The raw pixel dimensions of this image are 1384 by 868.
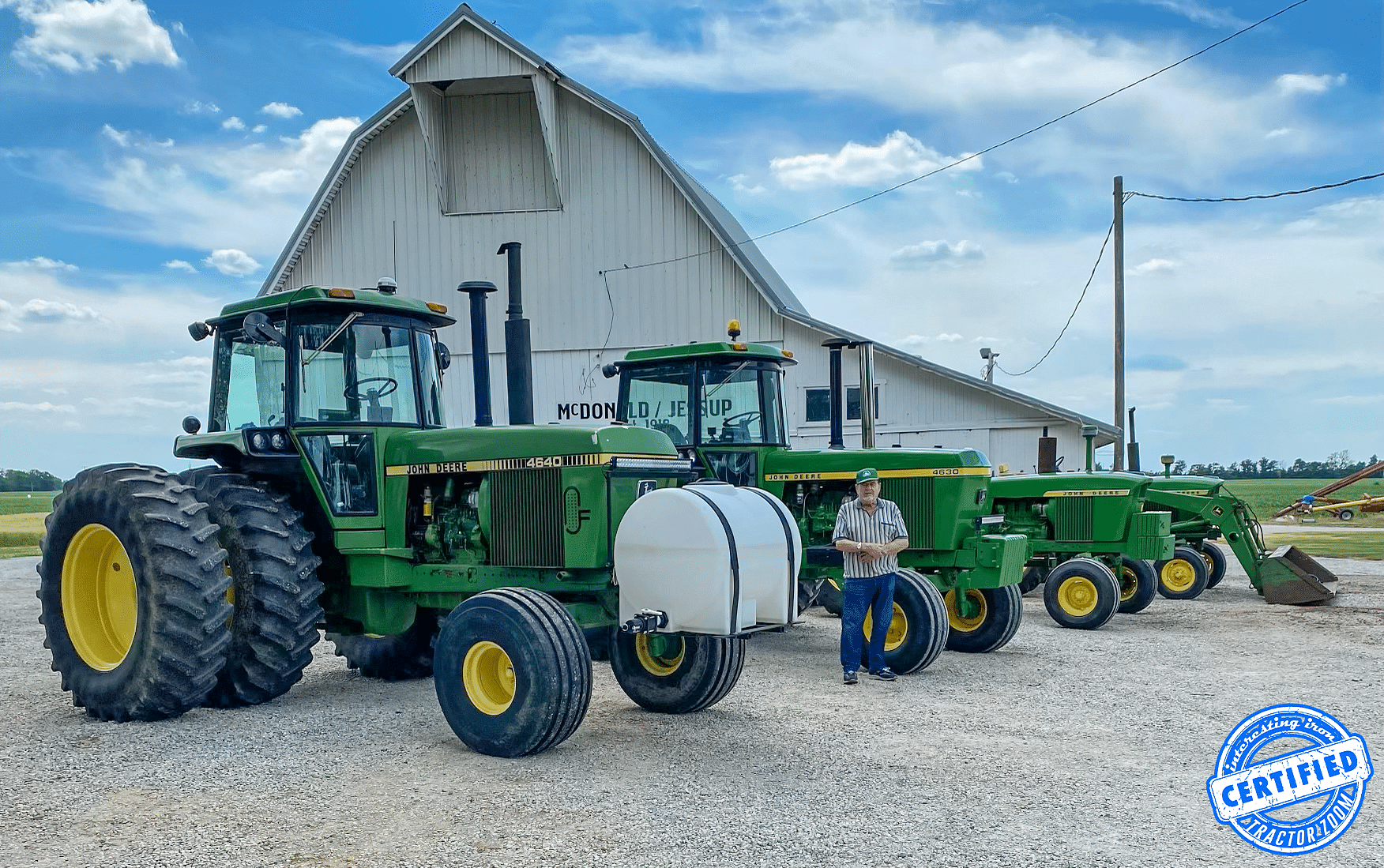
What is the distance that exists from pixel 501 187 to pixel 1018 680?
13378mm

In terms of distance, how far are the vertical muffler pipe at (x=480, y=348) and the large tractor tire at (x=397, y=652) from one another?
1.77 metres

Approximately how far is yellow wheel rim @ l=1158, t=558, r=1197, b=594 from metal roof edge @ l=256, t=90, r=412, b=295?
43.3 feet

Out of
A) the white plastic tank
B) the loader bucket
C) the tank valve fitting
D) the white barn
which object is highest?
the white barn

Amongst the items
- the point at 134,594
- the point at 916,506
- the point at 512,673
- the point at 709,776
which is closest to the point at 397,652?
the point at 134,594

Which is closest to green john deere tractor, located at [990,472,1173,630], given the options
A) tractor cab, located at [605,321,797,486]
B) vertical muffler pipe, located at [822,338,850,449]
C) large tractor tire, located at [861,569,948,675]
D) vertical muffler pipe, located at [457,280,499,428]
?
vertical muffler pipe, located at [822,338,850,449]

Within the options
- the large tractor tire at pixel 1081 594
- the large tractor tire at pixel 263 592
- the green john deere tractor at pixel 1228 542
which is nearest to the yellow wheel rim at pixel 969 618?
the large tractor tire at pixel 1081 594

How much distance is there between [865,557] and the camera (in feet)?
25.8

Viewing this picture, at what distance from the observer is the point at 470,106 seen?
18.9 meters

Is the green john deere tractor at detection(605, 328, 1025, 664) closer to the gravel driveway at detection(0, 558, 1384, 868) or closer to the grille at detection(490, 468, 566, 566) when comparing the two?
the gravel driveway at detection(0, 558, 1384, 868)

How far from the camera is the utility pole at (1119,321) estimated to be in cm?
1984

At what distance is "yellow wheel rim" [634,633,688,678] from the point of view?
681 centimetres

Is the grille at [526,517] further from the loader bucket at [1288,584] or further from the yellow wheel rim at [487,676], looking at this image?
the loader bucket at [1288,584]

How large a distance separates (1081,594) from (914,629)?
3.89 m

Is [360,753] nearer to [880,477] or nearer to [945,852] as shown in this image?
[945,852]
